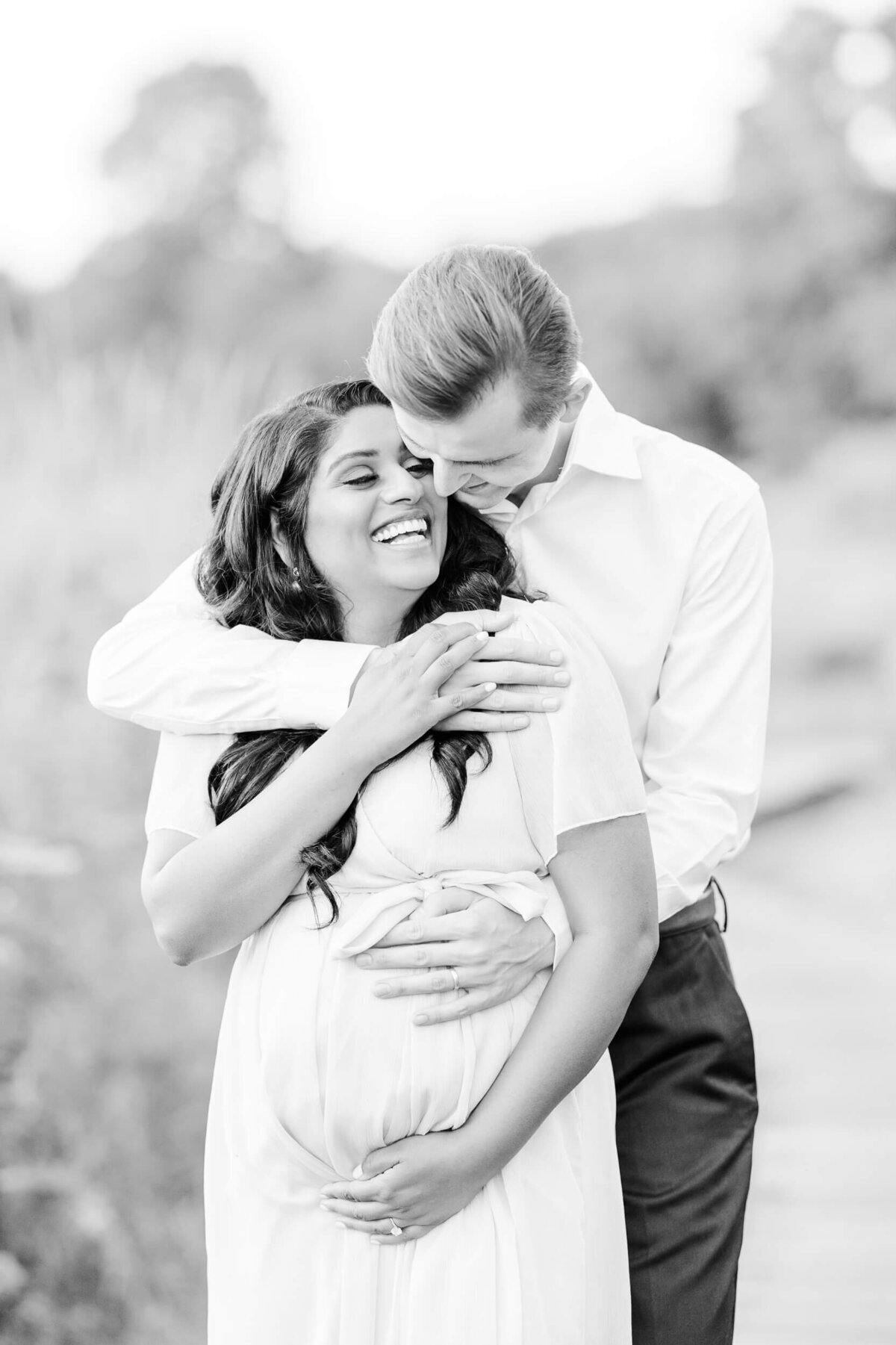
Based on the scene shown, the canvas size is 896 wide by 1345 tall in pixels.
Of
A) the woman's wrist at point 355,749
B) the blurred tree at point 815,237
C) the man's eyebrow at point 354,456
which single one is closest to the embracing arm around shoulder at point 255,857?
the woman's wrist at point 355,749

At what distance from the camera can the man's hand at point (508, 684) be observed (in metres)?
1.47

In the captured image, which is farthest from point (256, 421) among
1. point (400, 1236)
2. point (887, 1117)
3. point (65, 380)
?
point (887, 1117)

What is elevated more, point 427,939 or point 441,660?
point 441,660

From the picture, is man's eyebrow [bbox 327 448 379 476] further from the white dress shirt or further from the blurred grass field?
the blurred grass field

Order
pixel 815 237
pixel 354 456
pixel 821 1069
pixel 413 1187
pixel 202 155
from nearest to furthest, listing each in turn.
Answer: pixel 413 1187 < pixel 354 456 < pixel 821 1069 < pixel 202 155 < pixel 815 237

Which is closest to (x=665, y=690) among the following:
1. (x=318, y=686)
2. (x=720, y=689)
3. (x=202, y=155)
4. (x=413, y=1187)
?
(x=720, y=689)

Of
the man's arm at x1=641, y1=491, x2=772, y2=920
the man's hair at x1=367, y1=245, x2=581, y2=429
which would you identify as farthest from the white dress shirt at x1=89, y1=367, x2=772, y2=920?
the man's hair at x1=367, y1=245, x2=581, y2=429

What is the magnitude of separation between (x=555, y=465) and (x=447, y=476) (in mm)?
308

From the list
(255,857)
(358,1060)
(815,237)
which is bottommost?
(358,1060)

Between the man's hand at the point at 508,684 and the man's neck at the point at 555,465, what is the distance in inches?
13.6

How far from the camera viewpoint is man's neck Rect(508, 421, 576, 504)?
70.1 inches

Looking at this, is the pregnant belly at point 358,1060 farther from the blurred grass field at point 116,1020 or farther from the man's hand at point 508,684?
the blurred grass field at point 116,1020

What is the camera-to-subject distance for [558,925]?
1501mm

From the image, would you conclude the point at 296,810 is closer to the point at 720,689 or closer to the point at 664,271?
the point at 720,689
